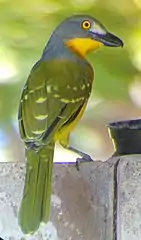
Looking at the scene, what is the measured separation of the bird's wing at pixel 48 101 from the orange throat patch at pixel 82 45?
0.04 m

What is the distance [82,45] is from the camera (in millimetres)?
1157

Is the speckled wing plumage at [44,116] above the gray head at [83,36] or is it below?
below

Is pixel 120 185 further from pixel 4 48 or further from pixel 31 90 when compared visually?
pixel 4 48

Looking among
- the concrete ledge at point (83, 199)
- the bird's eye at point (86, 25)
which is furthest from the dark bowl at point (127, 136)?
the bird's eye at point (86, 25)

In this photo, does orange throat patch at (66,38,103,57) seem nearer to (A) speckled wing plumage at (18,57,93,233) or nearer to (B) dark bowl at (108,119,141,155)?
(A) speckled wing plumage at (18,57,93,233)

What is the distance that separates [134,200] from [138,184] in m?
0.02

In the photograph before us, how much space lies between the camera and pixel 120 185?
1.02m

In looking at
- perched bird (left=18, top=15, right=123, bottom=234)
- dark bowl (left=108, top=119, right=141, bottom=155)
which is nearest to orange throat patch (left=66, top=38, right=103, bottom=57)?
perched bird (left=18, top=15, right=123, bottom=234)

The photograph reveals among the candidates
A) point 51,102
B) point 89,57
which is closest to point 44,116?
point 51,102

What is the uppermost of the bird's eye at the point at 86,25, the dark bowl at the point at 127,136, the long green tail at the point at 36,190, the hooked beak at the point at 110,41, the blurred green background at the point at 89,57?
the blurred green background at the point at 89,57

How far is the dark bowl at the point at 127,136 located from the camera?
107cm

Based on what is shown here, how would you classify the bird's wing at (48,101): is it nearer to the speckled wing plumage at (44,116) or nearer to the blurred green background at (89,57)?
the speckled wing plumage at (44,116)

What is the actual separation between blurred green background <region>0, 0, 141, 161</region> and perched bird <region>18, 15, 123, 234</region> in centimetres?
53

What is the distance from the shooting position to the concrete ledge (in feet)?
3.33
